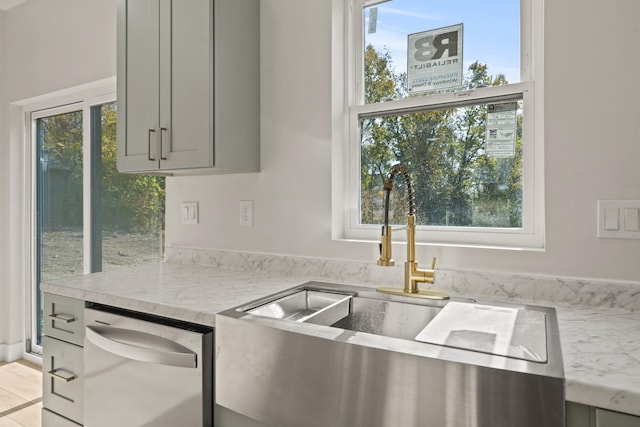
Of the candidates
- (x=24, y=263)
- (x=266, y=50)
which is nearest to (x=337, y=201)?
(x=266, y=50)

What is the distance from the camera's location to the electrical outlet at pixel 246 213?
6.50 feet

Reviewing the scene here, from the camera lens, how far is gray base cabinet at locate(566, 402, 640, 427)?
73 cm

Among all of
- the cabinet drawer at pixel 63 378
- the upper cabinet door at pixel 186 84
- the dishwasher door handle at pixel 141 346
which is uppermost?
the upper cabinet door at pixel 186 84

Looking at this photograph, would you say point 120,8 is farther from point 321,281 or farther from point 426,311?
point 426,311

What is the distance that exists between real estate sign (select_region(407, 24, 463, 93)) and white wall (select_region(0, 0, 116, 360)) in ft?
6.12

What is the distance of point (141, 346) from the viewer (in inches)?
52.3

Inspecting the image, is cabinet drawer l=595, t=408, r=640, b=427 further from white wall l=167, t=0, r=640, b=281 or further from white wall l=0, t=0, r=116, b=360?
white wall l=0, t=0, r=116, b=360

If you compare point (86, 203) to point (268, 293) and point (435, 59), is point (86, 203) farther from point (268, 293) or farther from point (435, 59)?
point (435, 59)

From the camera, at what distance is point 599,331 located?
1.04m

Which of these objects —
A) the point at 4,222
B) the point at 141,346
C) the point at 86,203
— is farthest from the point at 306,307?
the point at 4,222

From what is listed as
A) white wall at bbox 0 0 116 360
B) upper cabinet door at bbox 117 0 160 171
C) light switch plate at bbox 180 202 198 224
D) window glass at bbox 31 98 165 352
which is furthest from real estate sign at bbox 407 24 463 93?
white wall at bbox 0 0 116 360

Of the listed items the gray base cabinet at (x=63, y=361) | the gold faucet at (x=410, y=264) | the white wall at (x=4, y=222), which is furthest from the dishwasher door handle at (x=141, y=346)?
the white wall at (x=4, y=222)

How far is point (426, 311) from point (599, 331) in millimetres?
480

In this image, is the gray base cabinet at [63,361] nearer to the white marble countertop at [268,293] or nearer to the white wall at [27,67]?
the white marble countertop at [268,293]
